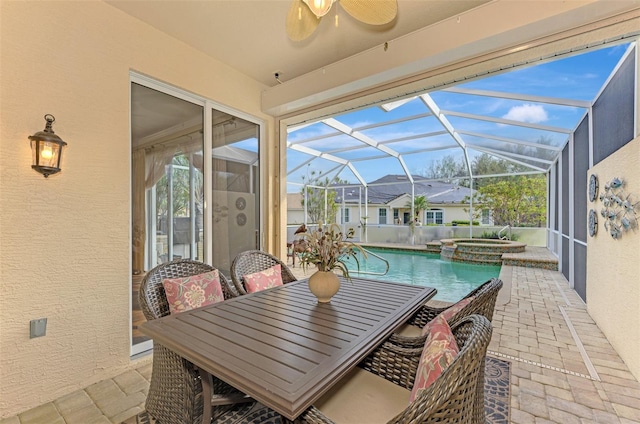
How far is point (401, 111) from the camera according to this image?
18.1ft

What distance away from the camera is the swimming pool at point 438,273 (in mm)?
5555

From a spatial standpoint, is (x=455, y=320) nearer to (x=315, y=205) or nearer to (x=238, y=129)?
(x=238, y=129)

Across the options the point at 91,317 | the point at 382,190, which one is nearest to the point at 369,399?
the point at 91,317

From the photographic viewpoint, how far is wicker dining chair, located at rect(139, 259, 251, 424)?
1.58m

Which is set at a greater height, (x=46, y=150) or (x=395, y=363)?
(x=46, y=150)

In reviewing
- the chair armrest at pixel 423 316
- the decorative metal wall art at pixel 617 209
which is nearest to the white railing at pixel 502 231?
the decorative metal wall art at pixel 617 209

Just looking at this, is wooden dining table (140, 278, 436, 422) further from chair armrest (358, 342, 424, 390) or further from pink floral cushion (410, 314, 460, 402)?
pink floral cushion (410, 314, 460, 402)

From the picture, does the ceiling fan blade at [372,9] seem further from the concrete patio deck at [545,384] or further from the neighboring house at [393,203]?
the neighboring house at [393,203]

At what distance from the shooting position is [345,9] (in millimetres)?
1769

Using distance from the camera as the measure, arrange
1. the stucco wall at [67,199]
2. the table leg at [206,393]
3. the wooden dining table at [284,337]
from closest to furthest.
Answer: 1. the wooden dining table at [284,337]
2. the table leg at [206,393]
3. the stucco wall at [67,199]

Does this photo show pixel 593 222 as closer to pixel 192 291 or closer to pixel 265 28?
pixel 265 28

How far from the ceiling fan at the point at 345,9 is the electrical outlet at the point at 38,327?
2799 millimetres

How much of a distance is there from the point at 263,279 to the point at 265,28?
2423mm

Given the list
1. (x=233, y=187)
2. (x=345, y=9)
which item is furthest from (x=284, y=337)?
(x=233, y=187)
